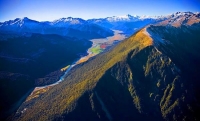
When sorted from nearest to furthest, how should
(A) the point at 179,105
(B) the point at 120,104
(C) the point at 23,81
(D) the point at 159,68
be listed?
1. (A) the point at 179,105
2. (B) the point at 120,104
3. (D) the point at 159,68
4. (C) the point at 23,81

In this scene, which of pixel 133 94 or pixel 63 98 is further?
pixel 63 98

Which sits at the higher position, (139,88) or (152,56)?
(152,56)

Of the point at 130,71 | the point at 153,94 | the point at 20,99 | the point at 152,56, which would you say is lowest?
the point at 20,99

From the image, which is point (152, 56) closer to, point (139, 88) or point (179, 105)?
point (139, 88)

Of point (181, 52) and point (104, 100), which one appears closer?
point (104, 100)

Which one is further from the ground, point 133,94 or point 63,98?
point 133,94

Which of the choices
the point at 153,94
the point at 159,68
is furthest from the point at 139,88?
the point at 159,68

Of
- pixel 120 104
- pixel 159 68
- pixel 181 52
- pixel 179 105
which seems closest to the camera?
pixel 179 105

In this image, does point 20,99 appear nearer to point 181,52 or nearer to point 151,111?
point 151,111

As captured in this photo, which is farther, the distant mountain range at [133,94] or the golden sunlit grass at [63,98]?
the golden sunlit grass at [63,98]

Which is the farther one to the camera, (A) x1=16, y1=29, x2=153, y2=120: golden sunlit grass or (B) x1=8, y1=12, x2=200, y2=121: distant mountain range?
(A) x1=16, y1=29, x2=153, y2=120: golden sunlit grass
